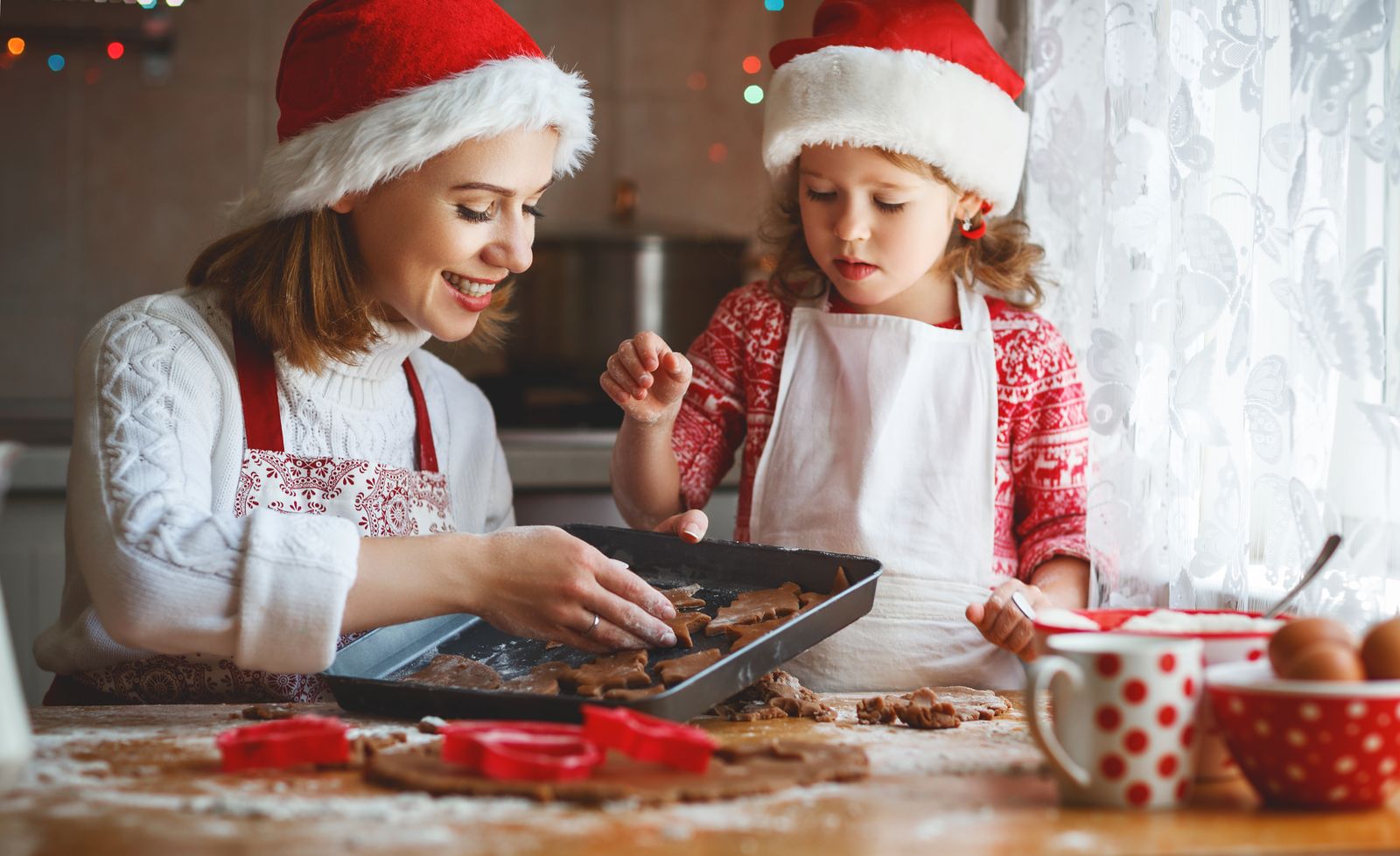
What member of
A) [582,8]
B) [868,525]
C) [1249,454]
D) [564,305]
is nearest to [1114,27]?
[1249,454]

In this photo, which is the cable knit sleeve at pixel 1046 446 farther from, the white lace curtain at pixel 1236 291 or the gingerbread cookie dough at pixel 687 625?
the gingerbread cookie dough at pixel 687 625

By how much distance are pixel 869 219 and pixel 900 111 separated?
125mm

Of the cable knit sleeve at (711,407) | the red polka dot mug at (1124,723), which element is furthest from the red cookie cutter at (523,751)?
the cable knit sleeve at (711,407)

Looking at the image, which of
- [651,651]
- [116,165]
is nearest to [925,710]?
[651,651]

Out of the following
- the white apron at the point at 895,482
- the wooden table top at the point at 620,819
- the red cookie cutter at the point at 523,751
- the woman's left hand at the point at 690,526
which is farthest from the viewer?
the white apron at the point at 895,482

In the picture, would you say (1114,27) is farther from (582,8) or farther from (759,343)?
(582,8)

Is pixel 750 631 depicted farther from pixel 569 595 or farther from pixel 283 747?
pixel 283 747

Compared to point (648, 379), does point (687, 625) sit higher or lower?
lower

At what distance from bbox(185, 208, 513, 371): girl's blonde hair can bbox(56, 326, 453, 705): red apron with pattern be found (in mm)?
44

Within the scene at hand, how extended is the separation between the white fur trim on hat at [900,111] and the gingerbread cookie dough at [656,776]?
2.48 ft

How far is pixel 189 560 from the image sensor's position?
3.50 ft

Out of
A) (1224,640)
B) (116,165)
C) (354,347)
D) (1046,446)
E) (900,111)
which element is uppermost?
(116,165)

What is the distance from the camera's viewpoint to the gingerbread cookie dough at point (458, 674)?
112 cm

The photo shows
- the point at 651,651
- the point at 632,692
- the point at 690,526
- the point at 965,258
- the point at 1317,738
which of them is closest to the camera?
the point at 1317,738
